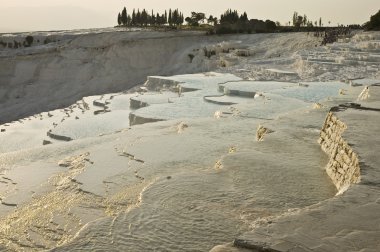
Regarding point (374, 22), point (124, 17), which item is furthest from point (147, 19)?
point (374, 22)

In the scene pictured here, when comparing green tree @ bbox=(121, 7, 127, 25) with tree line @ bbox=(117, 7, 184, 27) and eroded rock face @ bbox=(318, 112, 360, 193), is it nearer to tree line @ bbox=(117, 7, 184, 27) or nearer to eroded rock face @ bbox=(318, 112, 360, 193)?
tree line @ bbox=(117, 7, 184, 27)

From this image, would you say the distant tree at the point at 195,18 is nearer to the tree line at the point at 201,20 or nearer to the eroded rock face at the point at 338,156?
the tree line at the point at 201,20

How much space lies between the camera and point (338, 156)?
479 cm

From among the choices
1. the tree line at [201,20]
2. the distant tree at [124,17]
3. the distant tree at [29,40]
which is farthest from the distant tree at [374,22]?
the distant tree at [124,17]

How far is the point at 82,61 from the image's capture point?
31.3 m

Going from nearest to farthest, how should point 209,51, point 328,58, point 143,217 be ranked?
1. point 143,217
2. point 328,58
3. point 209,51

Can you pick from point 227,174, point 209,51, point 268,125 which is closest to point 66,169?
point 227,174

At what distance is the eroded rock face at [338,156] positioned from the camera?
416 cm

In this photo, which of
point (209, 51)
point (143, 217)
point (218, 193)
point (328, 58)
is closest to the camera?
point (143, 217)

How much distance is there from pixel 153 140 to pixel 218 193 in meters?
2.69

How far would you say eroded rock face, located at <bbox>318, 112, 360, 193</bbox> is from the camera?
416 cm

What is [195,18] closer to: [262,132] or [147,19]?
[147,19]

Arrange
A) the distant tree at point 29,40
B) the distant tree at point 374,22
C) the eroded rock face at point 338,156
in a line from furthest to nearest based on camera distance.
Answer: the distant tree at point 29,40 → the distant tree at point 374,22 → the eroded rock face at point 338,156

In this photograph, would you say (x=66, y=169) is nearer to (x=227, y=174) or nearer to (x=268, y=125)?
(x=227, y=174)
